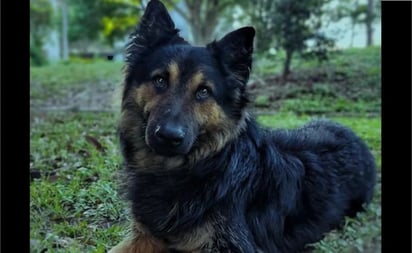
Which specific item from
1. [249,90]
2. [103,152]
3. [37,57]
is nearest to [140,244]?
[249,90]

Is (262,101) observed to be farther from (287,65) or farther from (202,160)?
(202,160)

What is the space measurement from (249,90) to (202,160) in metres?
0.82

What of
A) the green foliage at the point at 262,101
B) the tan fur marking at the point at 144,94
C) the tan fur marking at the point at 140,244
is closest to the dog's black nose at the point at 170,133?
the tan fur marking at the point at 144,94

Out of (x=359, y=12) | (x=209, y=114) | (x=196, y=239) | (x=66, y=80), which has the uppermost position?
(x=359, y=12)

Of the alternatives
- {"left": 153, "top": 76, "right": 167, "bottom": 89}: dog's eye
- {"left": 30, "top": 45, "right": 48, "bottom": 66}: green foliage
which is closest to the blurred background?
{"left": 153, "top": 76, "right": 167, "bottom": 89}: dog's eye

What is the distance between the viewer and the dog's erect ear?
4.05 metres

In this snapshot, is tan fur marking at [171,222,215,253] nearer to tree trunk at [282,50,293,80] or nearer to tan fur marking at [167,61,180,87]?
tan fur marking at [167,61,180,87]

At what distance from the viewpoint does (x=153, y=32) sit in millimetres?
4082

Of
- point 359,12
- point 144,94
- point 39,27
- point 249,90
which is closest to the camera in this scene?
point 144,94

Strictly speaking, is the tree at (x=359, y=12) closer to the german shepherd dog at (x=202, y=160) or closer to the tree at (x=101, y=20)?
the tree at (x=101, y=20)

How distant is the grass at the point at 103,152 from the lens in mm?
4020

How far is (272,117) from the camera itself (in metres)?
8.54

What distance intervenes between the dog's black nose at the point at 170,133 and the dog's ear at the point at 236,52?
0.74 meters

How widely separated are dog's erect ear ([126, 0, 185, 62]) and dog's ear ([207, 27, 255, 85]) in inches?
13.5
